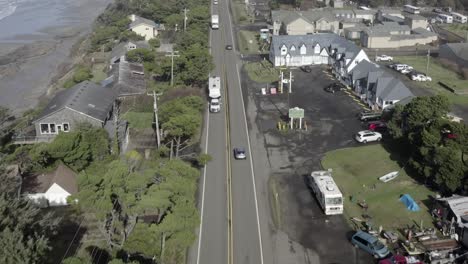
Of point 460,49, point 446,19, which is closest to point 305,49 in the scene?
point 460,49

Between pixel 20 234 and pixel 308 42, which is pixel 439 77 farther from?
pixel 20 234

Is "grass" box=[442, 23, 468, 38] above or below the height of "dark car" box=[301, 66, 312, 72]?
below

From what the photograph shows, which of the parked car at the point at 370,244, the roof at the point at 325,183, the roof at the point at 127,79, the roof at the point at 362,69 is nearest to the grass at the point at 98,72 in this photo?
the roof at the point at 127,79

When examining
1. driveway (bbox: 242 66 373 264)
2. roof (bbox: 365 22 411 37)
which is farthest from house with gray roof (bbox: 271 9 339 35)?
driveway (bbox: 242 66 373 264)

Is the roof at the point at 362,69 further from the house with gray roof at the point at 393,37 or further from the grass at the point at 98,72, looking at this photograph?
the grass at the point at 98,72

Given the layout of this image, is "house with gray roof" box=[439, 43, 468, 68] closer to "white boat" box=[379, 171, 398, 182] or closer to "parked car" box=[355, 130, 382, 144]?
"parked car" box=[355, 130, 382, 144]

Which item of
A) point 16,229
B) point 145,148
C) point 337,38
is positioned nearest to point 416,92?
point 337,38

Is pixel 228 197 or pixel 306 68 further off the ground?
pixel 306 68
